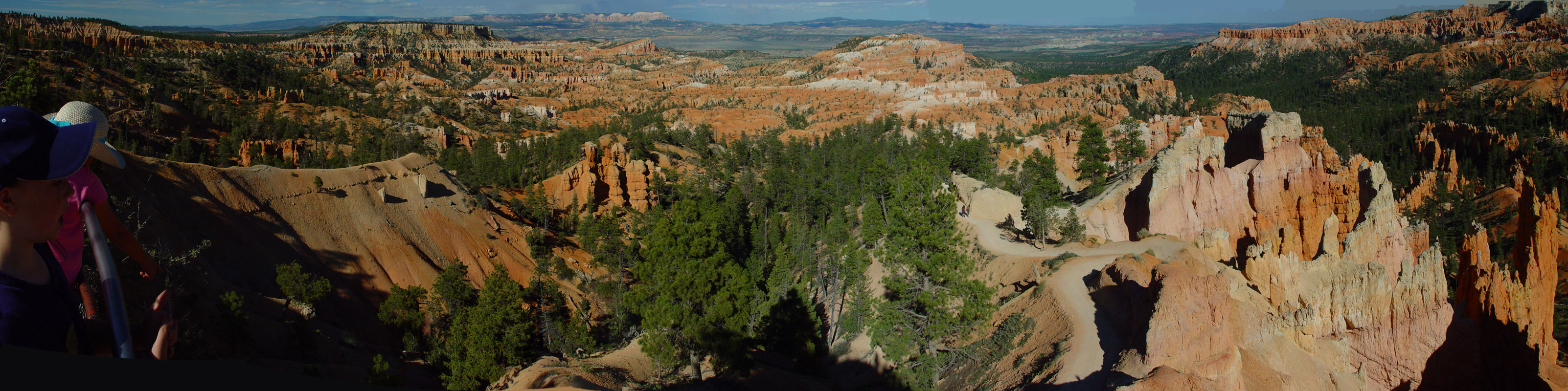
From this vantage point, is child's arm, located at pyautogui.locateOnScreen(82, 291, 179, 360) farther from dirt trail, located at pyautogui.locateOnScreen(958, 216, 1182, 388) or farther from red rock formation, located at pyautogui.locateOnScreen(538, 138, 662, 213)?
red rock formation, located at pyautogui.locateOnScreen(538, 138, 662, 213)

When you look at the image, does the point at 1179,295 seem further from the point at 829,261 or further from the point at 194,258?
the point at 194,258

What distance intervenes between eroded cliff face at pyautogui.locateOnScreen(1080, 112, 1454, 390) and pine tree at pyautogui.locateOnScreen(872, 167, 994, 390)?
4.49 meters

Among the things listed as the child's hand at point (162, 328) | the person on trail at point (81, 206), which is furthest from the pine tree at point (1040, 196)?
the person on trail at point (81, 206)

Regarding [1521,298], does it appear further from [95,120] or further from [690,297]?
[95,120]

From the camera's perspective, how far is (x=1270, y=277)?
23438 mm

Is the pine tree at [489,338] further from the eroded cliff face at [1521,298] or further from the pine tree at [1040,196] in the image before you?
the eroded cliff face at [1521,298]

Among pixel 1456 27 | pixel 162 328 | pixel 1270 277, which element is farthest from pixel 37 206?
pixel 1456 27

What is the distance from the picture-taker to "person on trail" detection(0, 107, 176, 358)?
2.60 m

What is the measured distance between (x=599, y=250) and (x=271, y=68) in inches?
4336

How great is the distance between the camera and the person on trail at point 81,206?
10.9 feet

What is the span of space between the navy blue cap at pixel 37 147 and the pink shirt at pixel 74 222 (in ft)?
1.83

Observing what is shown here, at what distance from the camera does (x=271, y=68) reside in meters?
116

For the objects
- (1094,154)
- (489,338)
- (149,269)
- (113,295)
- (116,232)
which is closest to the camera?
(113,295)

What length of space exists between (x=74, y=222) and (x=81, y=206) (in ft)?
0.64
